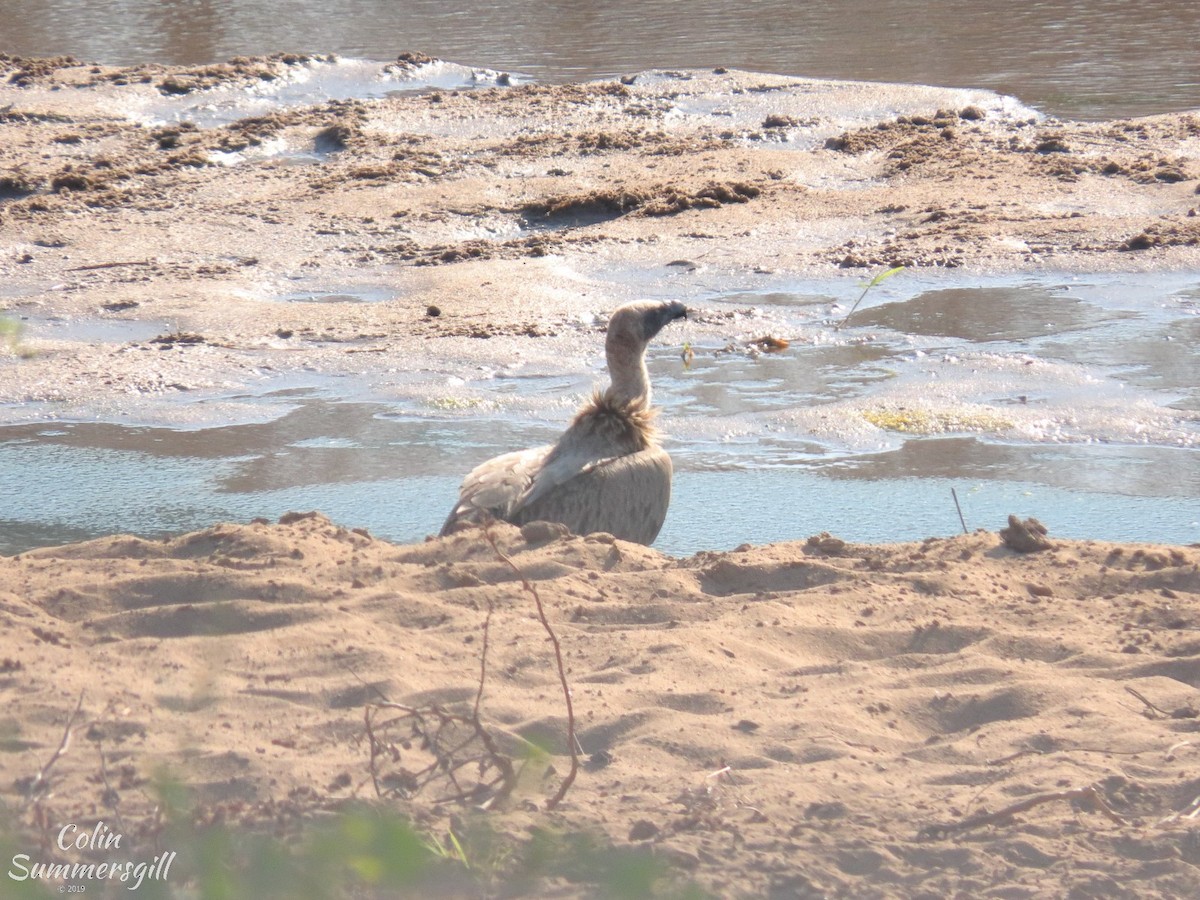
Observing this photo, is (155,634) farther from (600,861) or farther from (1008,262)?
(1008,262)

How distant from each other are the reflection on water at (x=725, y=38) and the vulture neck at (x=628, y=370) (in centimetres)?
1005

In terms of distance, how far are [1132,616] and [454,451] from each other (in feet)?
12.5

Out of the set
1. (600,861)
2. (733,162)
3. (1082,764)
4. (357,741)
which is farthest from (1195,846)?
(733,162)

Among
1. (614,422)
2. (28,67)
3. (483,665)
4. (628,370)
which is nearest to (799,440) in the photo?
(628,370)

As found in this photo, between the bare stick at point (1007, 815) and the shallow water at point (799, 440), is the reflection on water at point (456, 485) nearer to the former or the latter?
the shallow water at point (799, 440)

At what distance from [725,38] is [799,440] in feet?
48.6

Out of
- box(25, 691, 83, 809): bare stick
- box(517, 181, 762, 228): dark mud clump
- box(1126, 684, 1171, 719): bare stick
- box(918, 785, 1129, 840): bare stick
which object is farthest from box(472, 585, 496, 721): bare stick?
box(517, 181, 762, 228): dark mud clump

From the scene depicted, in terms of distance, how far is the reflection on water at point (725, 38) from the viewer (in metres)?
17.7

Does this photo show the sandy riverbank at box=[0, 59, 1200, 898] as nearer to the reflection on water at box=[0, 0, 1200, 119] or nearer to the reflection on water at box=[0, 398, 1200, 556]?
the reflection on water at box=[0, 398, 1200, 556]

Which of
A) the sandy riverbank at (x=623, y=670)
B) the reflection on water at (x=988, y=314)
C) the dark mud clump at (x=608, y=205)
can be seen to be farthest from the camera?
the dark mud clump at (x=608, y=205)

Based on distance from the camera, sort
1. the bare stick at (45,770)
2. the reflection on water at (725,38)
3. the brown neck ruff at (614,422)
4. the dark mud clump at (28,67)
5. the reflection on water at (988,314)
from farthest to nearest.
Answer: the dark mud clump at (28,67), the reflection on water at (725,38), the reflection on water at (988,314), the brown neck ruff at (614,422), the bare stick at (45,770)

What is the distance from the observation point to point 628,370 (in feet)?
22.5

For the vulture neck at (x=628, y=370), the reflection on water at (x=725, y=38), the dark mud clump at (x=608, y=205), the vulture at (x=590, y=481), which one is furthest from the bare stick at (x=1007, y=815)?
the reflection on water at (x=725, y=38)

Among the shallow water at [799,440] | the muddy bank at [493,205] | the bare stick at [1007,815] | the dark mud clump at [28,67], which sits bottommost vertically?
the shallow water at [799,440]
